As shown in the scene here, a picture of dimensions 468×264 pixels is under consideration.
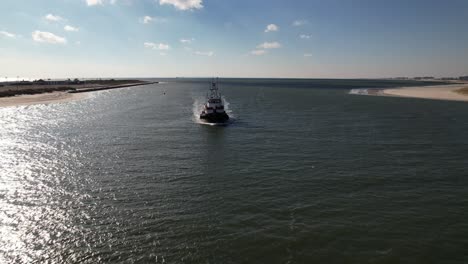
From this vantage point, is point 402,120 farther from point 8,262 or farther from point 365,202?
point 8,262

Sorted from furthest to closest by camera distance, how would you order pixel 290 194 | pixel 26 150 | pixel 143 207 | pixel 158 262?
pixel 26 150 < pixel 290 194 < pixel 143 207 < pixel 158 262

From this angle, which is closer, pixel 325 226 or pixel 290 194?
pixel 325 226

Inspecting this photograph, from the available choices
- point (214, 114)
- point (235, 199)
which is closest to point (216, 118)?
point (214, 114)

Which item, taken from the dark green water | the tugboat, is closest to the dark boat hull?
the tugboat

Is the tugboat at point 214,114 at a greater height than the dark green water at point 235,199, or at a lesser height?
greater

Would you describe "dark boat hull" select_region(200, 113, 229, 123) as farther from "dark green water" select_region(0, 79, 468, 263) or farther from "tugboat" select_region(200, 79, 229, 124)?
"dark green water" select_region(0, 79, 468, 263)

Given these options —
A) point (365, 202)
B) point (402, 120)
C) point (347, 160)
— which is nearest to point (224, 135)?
point (347, 160)

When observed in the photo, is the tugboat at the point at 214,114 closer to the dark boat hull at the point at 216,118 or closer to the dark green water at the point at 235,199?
the dark boat hull at the point at 216,118

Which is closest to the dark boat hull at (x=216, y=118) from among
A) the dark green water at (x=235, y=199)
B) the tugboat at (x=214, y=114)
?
the tugboat at (x=214, y=114)
